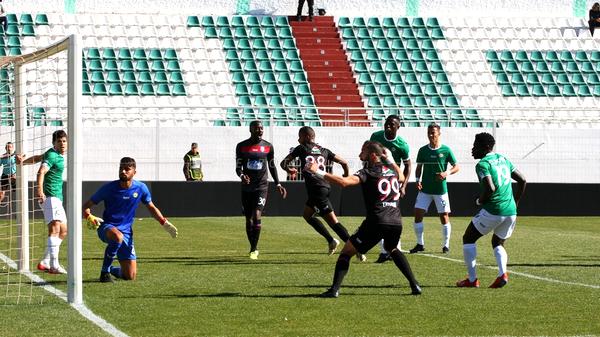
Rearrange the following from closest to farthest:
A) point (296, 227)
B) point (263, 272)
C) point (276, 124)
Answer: point (263, 272), point (296, 227), point (276, 124)

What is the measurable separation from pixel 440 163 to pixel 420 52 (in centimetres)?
2361

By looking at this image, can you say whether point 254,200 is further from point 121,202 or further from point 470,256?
point 470,256

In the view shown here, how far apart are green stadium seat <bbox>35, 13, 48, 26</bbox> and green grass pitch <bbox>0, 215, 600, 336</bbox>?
67.3 ft

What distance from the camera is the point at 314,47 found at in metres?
41.1

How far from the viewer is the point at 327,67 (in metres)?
40.3

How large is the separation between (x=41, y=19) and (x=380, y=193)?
95.2 ft

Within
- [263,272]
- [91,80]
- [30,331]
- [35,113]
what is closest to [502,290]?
[263,272]

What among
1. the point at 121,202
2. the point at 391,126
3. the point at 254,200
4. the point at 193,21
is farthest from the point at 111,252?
the point at 193,21

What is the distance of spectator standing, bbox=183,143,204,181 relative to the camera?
3145 centimetres

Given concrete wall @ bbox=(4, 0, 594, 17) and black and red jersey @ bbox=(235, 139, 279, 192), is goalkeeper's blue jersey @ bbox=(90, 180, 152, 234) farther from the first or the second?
concrete wall @ bbox=(4, 0, 594, 17)

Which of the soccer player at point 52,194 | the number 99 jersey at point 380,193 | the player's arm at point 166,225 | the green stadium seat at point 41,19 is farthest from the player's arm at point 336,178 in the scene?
the green stadium seat at point 41,19

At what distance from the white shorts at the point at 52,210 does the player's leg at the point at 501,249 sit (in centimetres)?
551

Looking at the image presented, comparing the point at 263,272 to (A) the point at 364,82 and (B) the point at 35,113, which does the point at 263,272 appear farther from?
(A) the point at 364,82

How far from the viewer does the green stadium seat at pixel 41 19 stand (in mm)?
38625
